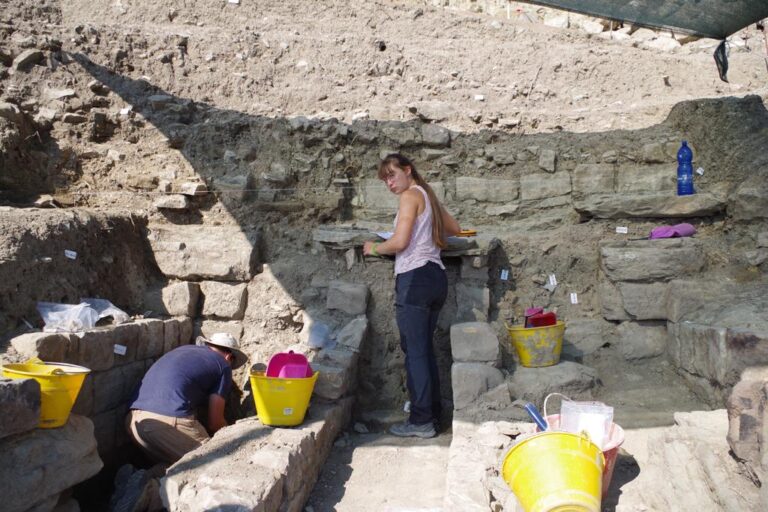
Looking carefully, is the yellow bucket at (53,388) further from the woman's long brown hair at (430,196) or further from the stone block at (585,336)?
the stone block at (585,336)

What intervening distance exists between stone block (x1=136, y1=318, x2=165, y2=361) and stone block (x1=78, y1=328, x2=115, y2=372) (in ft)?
1.07

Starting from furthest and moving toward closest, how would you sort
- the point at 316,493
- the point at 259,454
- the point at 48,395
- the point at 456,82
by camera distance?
the point at 456,82, the point at 316,493, the point at 259,454, the point at 48,395

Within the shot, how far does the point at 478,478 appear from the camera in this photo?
2.96 meters

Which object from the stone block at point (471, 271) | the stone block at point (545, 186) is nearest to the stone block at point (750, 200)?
the stone block at point (545, 186)

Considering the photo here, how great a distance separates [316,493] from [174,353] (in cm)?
154

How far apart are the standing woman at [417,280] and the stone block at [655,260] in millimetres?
1689

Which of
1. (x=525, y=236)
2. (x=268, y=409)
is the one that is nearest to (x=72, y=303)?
(x=268, y=409)

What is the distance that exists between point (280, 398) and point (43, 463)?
134 cm

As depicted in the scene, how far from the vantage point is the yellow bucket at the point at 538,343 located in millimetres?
4203

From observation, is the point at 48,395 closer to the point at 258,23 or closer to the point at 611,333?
the point at 611,333

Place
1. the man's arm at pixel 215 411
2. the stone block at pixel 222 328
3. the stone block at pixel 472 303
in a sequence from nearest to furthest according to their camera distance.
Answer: the man's arm at pixel 215 411 → the stone block at pixel 472 303 → the stone block at pixel 222 328

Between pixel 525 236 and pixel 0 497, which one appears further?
pixel 525 236

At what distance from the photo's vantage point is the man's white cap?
4.52 metres

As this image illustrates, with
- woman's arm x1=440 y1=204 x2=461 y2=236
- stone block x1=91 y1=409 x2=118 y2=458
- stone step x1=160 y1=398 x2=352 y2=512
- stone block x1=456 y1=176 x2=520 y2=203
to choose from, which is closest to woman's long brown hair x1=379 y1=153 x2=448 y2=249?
woman's arm x1=440 y1=204 x2=461 y2=236
